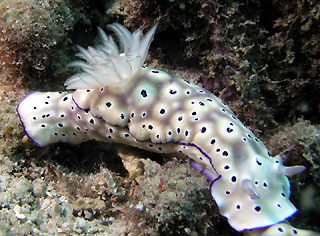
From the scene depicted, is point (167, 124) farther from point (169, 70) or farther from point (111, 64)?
point (169, 70)

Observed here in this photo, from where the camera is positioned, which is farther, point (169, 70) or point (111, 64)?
point (169, 70)

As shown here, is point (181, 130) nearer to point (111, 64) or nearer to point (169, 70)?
point (111, 64)

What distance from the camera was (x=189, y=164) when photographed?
11.5ft

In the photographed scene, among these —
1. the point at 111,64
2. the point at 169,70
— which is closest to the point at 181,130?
the point at 111,64

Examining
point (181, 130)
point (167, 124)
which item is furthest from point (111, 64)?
point (181, 130)

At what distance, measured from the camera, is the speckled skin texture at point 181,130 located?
9.91ft

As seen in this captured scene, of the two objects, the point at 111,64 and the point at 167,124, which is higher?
the point at 111,64

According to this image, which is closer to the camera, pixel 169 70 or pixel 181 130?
pixel 181 130

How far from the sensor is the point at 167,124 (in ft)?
11.3

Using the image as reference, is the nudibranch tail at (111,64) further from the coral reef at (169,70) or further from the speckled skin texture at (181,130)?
the coral reef at (169,70)

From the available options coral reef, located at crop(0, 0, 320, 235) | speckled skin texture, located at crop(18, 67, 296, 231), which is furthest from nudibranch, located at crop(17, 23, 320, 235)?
coral reef, located at crop(0, 0, 320, 235)

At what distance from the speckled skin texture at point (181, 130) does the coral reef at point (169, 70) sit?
0.25 m

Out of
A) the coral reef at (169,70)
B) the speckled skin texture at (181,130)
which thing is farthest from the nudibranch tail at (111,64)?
the coral reef at (169,70)

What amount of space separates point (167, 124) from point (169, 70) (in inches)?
61.8
